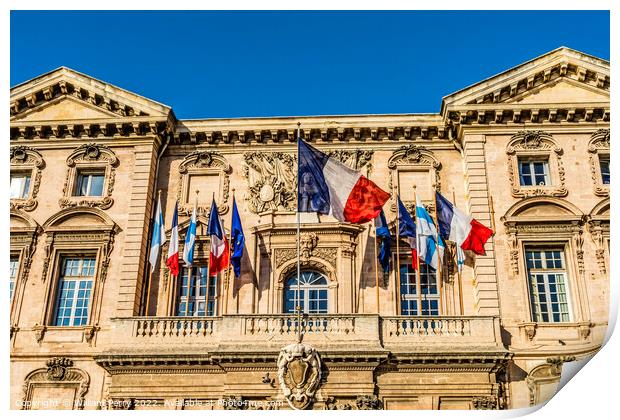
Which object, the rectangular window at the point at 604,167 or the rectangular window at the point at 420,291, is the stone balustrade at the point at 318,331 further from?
the rectangular window at the point at 604,167

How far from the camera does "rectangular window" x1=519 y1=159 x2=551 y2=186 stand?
24719mm

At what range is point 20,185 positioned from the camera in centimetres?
2562

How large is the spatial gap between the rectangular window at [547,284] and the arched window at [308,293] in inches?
246

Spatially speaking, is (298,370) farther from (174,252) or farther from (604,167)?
(604,167)

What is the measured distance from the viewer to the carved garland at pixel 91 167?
24938mm

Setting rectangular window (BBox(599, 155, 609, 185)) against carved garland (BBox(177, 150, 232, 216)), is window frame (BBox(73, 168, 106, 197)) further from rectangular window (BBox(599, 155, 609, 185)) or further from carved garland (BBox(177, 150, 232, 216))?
rectangular window (BBox(599, 155, 609, 185))

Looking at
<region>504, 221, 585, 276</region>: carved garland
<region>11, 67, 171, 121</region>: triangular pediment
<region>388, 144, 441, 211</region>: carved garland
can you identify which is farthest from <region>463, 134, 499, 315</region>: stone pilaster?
<region>11, 67, 171, 121</region>: triangular pediment

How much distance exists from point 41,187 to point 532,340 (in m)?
16.0

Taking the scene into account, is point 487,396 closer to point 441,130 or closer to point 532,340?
point 532,340

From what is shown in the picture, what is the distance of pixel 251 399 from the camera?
21.4 metres

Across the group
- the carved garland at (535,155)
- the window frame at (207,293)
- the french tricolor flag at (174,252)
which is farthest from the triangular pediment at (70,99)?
the carved garland at (535,155)

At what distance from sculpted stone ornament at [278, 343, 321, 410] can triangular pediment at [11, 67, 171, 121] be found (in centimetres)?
980

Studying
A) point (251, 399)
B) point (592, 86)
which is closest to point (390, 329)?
point (251, 399)

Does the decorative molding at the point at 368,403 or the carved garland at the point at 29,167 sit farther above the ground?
the carved garland at the point at 29,167
